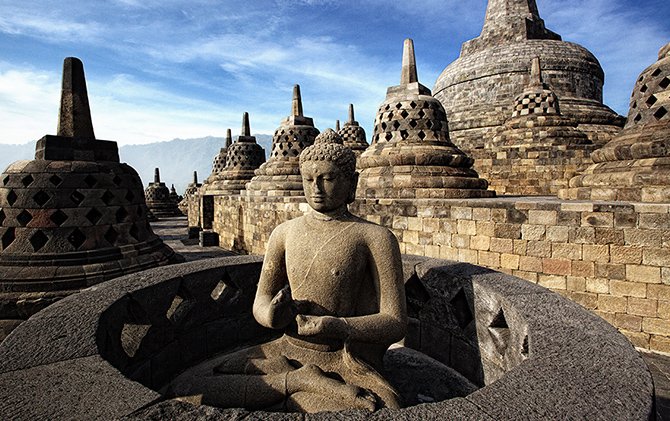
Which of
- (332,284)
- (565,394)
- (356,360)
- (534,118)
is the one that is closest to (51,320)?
(332,284)

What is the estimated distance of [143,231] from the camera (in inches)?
195

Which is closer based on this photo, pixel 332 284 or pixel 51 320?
pixel 51 320

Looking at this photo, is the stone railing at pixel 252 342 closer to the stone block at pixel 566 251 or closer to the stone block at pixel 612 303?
the stone block at pixel 566 251

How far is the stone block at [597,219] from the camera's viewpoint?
165 inches

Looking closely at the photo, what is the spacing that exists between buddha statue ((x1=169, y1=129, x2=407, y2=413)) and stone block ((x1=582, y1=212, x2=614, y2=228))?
3507 millimetres

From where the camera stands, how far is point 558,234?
4.52 meters

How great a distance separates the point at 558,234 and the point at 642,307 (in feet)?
3.89

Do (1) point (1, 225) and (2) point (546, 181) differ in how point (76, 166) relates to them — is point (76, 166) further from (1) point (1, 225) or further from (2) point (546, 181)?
(2) point (546, 181)

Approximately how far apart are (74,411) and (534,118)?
14475mm

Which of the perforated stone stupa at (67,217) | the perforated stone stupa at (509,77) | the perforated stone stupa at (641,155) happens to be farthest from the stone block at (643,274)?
the perforated stone stupa at (509,77)

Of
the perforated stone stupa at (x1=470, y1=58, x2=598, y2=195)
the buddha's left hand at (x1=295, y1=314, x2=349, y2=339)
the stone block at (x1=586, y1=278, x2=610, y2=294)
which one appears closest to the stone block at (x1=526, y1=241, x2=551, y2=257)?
the stone block at (x1=586, y1=278, x2=610, y2=294)

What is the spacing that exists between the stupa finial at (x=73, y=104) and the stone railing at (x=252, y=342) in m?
3.01

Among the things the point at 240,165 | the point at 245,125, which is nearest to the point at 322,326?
the point at 240,165

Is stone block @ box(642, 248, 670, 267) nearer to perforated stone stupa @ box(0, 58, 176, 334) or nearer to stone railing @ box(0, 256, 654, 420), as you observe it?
stone railing @ box(0, 256, 654, 420)
